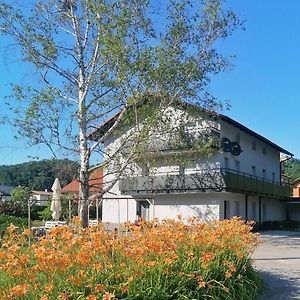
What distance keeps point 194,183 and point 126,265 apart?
23607 millimetres

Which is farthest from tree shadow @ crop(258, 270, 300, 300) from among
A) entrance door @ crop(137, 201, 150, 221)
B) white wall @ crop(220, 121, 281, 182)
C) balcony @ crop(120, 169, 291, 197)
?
entrance door @ crop(137, 201, 150, 221)

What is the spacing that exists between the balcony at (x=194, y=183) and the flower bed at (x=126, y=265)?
2009cm

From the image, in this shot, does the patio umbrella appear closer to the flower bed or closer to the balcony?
the balcony

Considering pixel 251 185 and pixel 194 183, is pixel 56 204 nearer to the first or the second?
pixel 194 183

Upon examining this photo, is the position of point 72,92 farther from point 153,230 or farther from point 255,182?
point 255,182

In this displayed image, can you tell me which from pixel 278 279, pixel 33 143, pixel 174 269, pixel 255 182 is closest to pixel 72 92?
pixel 33 143

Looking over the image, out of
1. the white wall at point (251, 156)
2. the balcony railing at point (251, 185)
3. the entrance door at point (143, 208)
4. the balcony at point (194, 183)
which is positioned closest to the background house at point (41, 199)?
the balcony at point (194, 183)

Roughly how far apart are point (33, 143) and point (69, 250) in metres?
13.1

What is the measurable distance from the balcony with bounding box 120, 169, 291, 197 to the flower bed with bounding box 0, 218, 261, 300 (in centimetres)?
2009

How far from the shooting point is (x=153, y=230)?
636 centimetres

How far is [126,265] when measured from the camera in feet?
16.5

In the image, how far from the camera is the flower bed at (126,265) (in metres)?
4.20

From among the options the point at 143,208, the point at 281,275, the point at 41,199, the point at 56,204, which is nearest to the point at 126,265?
the point at 281,275

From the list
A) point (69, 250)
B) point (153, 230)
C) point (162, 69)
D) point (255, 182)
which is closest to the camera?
point (69, 250)
